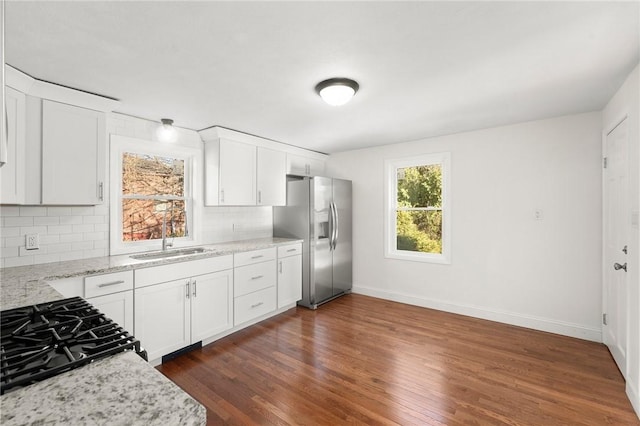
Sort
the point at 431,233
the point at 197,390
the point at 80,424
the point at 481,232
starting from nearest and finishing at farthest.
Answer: the point at 80,424 < the point at 197,390 < the point at 481,232 < the point at 431,233

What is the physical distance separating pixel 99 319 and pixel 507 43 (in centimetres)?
250

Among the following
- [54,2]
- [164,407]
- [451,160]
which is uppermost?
[54,2]

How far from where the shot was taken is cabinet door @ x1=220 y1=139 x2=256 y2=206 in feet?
11.8

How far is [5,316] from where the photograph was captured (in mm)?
1254

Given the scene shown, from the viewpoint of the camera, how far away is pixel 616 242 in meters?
2.57

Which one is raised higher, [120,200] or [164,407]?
[120,200]

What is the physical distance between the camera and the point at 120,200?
9.93ft

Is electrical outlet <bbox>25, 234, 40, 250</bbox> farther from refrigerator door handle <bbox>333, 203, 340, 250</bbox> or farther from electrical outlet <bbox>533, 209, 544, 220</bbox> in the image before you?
electrical outlet <bbox>533, 209, 544, 220</bbox>

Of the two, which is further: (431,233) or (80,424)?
(431,233)

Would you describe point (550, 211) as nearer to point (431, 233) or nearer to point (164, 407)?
point (431, 233)

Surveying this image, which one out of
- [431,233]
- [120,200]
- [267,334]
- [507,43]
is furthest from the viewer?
[431,233]

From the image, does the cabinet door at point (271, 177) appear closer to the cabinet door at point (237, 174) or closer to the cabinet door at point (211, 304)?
the cabinet door at point (237, 174)

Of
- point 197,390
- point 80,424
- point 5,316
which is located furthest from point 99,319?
point 197,390

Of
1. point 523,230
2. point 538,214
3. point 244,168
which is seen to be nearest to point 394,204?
point 523,230
